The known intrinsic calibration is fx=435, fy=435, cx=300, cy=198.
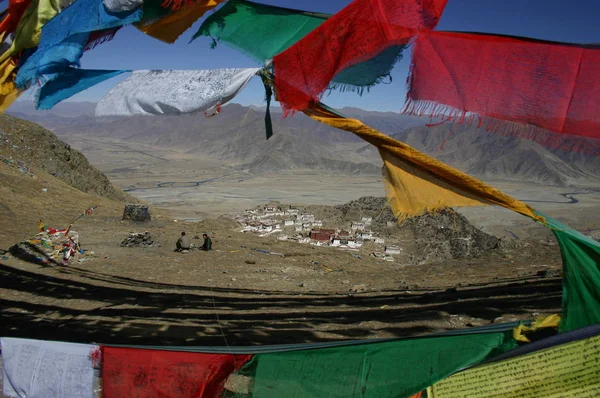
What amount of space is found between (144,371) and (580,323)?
82.7 inches

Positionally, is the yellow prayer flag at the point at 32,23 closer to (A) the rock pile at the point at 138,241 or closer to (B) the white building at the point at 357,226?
(A) the rock pile at the point at 138,241

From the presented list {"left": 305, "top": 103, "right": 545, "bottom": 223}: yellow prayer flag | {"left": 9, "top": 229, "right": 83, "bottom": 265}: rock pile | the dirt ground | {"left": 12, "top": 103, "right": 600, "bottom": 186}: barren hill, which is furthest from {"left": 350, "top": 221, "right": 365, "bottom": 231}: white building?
{"left": 305, "top": 103, "right": 545, "bottom": 223}: yellow prayer flag

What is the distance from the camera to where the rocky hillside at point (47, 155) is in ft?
72.5

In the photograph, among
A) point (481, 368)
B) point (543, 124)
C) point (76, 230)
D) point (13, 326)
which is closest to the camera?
point (481, 368)

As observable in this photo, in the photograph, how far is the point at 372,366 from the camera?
199 cm

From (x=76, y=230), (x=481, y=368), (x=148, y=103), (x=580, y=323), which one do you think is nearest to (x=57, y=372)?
(x=148, y=103)

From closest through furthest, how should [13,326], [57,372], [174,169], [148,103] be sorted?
[57,372]
[148,103]
[13,326]
[174,169]

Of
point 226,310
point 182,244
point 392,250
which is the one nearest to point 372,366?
point 226,310

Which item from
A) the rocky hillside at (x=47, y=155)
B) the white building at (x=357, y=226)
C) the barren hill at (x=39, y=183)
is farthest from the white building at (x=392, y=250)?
the rocky hillside at (x=47, y=155)

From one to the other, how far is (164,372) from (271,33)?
2.27m

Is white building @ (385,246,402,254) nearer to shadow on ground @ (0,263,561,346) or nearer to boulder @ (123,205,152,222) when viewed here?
boulder @ (123,205,152,222)

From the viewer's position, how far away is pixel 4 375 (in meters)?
2.37

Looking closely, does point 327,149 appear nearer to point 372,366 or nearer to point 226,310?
point 226,310

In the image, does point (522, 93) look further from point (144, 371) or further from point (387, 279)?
point (387, 279)
